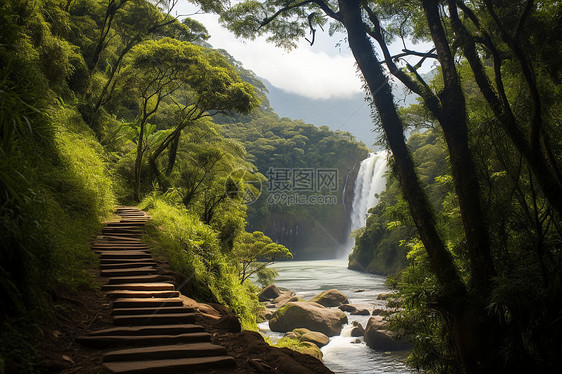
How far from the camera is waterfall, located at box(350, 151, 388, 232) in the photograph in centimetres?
3266

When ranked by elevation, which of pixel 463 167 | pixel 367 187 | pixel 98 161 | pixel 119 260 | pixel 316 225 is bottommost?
pixel 316 225

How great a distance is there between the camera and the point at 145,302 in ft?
11.6

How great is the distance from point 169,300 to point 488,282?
→ 3549 mm

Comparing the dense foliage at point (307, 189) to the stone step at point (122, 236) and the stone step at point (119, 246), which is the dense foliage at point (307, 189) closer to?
the stone step at point (122, 236)

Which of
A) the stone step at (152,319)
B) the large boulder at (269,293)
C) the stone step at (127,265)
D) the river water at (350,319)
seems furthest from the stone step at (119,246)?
the large boulder at (269,293)

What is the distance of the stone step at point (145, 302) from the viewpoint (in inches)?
136

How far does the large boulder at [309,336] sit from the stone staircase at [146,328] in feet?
27.1

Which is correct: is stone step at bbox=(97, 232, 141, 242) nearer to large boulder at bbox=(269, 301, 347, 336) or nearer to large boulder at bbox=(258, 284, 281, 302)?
large boulder at bbox=(269, 301, 347, 336)

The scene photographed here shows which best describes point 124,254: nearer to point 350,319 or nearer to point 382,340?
point 382,340

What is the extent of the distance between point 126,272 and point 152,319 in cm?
139

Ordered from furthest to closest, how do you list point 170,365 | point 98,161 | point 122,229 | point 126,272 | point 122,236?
point 98,161
point 122,229
point 122,236
point 126,272
point 170,365

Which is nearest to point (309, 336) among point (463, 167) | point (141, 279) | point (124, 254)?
point (124, 254)

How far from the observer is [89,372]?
224 cm

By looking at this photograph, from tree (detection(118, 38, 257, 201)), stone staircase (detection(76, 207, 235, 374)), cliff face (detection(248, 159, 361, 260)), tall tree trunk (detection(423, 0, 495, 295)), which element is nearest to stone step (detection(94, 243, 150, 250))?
stone staircase (detection(76, 207, 235, 374))
